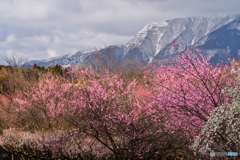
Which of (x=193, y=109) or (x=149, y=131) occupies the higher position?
(x=193, y=109)

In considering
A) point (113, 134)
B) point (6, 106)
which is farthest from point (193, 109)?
point (6, 106)

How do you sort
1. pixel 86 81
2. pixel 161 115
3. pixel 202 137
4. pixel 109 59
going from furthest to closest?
pixel 109 59 < pixel 86 81 < pixel 161 115 < pixel 202 137

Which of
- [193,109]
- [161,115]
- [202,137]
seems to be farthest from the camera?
[161,115]

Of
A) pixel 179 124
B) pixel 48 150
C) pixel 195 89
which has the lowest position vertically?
pixel 48 150

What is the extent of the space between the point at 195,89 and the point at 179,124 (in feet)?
3.43

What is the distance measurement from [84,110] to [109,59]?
600 cm

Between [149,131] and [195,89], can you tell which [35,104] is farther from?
[195,89]

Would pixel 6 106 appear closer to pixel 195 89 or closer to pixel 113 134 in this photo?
pixel 113 134

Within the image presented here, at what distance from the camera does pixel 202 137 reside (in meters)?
9.71

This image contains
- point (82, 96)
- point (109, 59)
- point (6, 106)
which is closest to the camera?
point (82, 96)

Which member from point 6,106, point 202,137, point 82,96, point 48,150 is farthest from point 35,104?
point 202,137

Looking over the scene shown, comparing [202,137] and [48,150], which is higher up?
[202,137]

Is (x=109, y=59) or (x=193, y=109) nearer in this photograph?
(x=193, y=109)

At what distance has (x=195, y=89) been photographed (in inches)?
460
